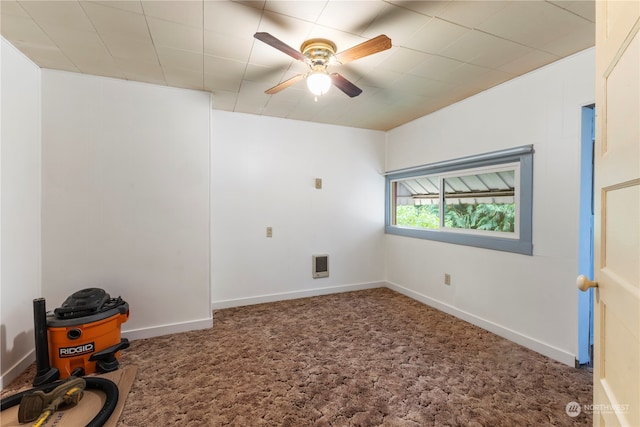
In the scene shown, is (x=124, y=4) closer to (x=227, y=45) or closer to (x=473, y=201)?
(x=227, y=45)

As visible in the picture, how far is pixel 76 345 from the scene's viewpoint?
2.07m

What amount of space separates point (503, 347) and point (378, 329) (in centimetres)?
110

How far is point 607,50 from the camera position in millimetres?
852

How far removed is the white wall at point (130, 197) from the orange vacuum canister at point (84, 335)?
496 mm

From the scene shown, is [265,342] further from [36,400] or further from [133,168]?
[133,168]

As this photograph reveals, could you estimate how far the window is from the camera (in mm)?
2619

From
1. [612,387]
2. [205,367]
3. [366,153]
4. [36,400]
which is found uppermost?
[366,153]

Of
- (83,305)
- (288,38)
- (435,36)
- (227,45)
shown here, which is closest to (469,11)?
(435,36)

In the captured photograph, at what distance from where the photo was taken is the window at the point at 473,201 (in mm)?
2619

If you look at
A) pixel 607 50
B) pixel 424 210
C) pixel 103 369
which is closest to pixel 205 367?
pixel 103 369

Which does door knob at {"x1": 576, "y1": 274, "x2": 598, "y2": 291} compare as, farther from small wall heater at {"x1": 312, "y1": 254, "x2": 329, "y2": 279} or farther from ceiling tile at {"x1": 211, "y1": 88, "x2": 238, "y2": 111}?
small wall heater at {"x1": 312, "y1": 254, "x2": 329, "y2": 279}

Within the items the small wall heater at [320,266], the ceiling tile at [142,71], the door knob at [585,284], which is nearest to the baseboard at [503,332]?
the small wall heater at [320,266]

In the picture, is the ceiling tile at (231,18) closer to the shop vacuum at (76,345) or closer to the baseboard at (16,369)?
the shop vacuum at (76,345)

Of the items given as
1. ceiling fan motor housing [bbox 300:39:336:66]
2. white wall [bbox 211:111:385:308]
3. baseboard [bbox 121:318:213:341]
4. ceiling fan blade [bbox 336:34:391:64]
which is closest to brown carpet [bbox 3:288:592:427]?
baseboard [bbox 121:318:213:341]
